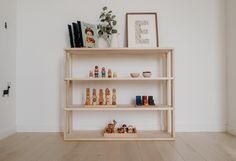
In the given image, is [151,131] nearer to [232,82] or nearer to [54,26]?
[232,82]

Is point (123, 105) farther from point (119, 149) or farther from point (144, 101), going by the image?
point (119, 149)

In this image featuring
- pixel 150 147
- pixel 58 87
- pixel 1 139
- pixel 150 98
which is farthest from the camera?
pixel 58 87

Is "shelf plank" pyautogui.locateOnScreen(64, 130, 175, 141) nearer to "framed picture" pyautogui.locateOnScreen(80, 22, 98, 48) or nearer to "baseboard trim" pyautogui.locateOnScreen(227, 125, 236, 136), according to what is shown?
"baseboard trim" pyautogui.locateOnScreen(227, 125, 236, 136)

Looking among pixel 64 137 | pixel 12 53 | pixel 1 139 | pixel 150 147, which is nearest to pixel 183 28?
pixel 150 147

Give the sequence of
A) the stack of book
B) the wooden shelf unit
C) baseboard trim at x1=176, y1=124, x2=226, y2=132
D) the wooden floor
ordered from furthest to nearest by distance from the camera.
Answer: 1. baseboard trim at x1=176, y1=124, x2=226, y2=132
2. the stack of book
3. the wooden shelf unit
4. the wooden floor

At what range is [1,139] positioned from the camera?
74.7 inches

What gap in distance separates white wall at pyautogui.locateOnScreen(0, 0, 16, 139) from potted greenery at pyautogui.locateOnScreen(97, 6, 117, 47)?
0.82 meters

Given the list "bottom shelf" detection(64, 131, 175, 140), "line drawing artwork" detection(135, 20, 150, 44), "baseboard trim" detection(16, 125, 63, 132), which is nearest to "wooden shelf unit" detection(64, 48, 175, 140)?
"bottom shelf" detection(64, 131, 175, 140)

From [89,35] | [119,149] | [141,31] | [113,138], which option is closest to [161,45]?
[141,31]

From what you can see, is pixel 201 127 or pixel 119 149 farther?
pixel 201 127

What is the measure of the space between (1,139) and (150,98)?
1.33 metres

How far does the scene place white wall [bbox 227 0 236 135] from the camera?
2115 mm

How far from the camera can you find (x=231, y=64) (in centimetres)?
216

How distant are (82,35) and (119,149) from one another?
1.03 metres
